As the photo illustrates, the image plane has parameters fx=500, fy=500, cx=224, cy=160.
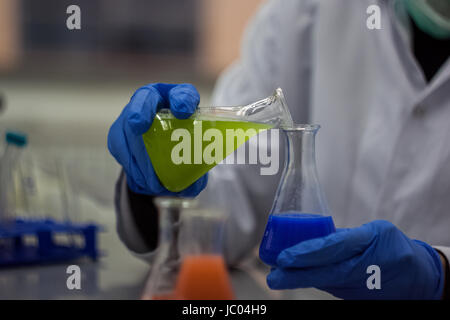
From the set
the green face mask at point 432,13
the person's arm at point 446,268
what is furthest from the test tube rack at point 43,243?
the green face mask at point 432,13

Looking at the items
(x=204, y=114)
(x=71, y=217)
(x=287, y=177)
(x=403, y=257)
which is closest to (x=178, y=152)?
(x=204, y=114)

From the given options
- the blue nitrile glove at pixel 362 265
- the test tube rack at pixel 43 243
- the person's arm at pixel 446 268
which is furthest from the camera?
the test tube rack at pixel 43 243

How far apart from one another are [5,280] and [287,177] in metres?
0.65

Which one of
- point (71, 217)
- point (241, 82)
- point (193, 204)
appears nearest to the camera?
point (193, 204)

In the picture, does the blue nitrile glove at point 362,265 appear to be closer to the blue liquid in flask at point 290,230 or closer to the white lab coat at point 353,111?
the blue liquid in flask at point 290,230

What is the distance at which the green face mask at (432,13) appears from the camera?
1166 mm

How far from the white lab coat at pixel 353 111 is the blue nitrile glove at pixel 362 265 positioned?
32 centimetres

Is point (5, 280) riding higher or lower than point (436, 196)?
lower

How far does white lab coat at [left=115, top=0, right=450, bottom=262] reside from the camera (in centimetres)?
117

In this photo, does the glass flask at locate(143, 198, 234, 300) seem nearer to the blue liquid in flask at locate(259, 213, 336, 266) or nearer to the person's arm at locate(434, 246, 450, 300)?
the blue liquid in flask at locate(259, 213, 336, 266)

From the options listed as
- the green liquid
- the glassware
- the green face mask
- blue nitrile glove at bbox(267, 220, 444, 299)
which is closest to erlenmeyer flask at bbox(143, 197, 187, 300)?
the green liquid

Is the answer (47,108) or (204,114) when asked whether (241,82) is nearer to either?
(204,114)

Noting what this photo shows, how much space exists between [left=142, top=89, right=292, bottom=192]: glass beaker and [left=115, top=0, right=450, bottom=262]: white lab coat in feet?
1.39

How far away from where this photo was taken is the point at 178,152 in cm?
74
